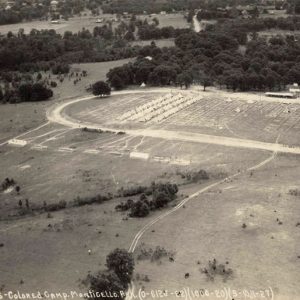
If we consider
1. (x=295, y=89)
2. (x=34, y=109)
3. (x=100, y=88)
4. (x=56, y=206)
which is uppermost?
(x=100, y=88)

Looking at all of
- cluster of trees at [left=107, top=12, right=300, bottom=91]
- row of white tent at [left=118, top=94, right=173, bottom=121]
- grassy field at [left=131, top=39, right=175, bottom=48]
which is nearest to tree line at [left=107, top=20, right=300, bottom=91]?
cluster of trees at [left=107, top=12, right=300, bottom=91]

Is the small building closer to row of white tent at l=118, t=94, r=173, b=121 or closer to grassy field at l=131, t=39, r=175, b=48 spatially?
row of white tent at l=118, t=94, r=173, b=121

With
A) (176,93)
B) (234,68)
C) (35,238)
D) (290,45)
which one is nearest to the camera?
(35,238)

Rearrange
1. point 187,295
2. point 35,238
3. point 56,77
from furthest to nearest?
1. point 56,77
2. point 35,238
3. point 187,295

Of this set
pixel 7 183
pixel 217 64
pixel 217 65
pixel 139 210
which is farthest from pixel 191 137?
pixel 217 64

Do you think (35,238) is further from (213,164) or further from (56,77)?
(56,77)

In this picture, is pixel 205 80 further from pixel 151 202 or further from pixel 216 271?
pixel 216 271

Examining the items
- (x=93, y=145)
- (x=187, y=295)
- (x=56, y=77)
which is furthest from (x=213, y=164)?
(x=56, y=77)
